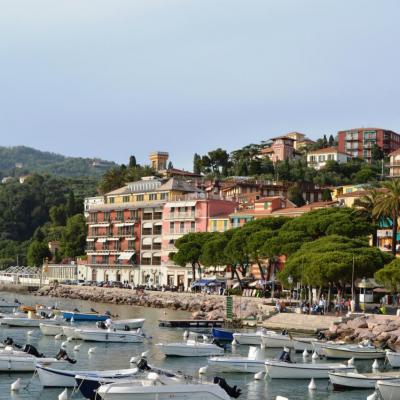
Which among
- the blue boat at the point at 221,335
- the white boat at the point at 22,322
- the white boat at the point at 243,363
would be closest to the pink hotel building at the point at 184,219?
the white boat at the point at 22,322

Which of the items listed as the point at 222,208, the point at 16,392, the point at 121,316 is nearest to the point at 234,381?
the point at 16,392

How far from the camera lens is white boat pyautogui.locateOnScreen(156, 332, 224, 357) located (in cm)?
5322

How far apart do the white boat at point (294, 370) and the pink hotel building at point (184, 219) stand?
76.7 meters

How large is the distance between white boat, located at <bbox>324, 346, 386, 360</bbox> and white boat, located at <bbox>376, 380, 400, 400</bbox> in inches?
581

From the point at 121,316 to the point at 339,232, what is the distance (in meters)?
24.2

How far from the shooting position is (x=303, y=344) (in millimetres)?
56594

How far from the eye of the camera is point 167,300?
339 feet

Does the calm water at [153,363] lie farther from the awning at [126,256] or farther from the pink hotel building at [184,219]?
the awning at [126,256]

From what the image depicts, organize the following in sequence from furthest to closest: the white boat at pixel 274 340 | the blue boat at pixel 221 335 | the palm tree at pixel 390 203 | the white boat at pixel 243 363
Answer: the palm tree at pixel 390 203 → the blue boat at pixel 221 335 → the white boat at pixel 274 340 → the white boat at pixel 243 363

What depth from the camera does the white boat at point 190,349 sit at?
53219 mm

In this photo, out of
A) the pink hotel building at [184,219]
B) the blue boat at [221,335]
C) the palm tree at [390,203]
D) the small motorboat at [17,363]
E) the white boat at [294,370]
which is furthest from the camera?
the pink hotel building at [184,219]

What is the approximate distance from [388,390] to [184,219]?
90054 mm

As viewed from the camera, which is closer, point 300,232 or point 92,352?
point 92,352

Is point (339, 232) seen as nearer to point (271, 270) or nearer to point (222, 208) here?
point (271, 270)
